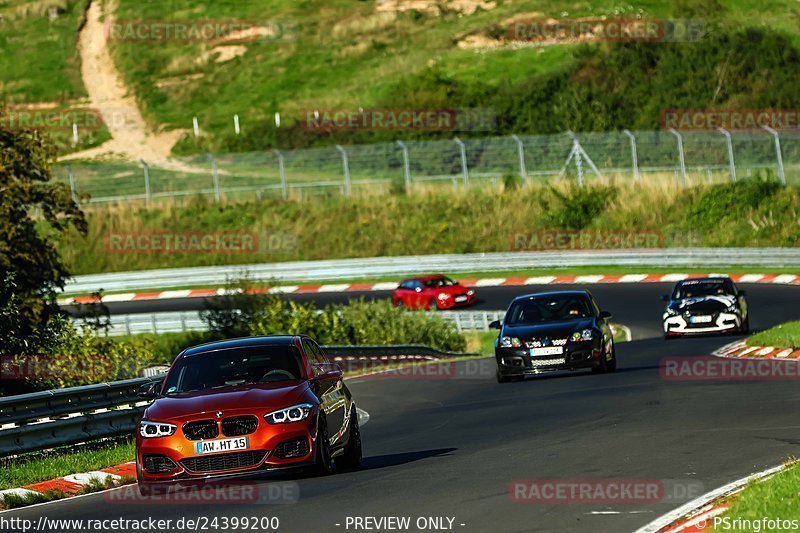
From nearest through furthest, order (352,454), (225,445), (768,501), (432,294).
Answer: (768,501) < (225,445) < (352,454) < (432,294)

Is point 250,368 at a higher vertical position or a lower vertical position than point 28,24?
lower

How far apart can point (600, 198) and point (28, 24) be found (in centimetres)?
6291

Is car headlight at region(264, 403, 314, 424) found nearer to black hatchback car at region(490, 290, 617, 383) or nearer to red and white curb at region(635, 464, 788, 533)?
red and white curb at region(635, 464, 788, 533)

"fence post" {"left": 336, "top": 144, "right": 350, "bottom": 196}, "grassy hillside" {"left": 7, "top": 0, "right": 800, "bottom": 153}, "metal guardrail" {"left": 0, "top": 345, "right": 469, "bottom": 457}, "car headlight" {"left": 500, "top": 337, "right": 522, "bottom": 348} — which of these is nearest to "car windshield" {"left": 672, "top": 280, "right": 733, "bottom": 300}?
"car headlight" {"left": 500, "top": 337, "right": 522, "bottom": 348}

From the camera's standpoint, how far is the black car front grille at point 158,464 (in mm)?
12328

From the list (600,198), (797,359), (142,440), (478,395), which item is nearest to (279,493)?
(142,440)

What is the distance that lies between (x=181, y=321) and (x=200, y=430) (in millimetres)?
28678

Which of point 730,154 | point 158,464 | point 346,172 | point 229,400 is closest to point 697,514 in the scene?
point 229,400

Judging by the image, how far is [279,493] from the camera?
39.6 feet

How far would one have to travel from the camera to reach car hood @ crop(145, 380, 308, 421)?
487 inches

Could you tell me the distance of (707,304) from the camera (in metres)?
31.3

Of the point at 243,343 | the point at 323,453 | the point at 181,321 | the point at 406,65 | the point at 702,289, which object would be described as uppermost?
the point at 406,65

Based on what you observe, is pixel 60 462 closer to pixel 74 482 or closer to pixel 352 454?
pixel 74 482

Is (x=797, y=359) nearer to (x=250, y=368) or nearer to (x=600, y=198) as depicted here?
(x=250, y=368)
